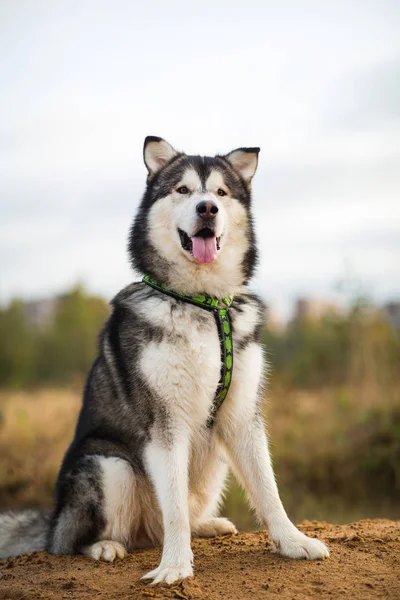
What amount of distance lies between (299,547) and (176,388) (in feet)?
4.09

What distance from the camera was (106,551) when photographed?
13.3ft

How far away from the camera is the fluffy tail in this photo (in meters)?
4.65

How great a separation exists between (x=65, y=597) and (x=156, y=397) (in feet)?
4.01

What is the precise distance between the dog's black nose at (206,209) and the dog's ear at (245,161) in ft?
2.49

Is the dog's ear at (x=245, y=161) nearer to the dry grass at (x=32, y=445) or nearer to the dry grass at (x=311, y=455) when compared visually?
the dry grass at (x=311, y=455)

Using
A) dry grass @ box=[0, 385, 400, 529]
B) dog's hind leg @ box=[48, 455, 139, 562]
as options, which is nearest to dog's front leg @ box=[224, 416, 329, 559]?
dog's hind leg @ box=[48, 455, 139, 562]

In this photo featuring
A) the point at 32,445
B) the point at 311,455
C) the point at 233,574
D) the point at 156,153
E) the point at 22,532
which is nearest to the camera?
the point at 233,574

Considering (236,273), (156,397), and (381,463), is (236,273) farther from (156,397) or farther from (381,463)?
(381,463)

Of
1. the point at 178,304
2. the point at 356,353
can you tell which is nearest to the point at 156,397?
the point at 178,304

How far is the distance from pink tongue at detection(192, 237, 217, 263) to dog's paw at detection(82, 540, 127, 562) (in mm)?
1989

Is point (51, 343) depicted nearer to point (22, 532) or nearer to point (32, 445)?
point (32, 445)

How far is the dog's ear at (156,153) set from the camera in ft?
14.5

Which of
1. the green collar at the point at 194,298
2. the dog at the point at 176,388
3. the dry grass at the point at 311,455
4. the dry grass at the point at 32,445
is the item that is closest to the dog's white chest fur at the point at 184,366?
the dog at the point at 176,388

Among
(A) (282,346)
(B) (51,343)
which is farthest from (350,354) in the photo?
(B) (51,343)
